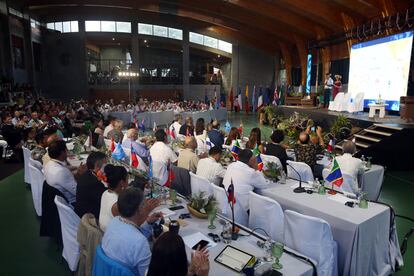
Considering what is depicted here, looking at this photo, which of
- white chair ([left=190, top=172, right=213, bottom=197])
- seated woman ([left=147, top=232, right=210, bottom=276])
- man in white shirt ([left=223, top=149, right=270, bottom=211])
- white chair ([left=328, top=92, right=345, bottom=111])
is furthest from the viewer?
white chair ([left=328, top=92, right=345, bottom=111])

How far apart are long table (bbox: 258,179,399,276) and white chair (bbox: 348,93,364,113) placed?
10.1m

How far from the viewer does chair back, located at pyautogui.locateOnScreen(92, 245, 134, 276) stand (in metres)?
1.95

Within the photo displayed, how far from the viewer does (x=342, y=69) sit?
53.6ft

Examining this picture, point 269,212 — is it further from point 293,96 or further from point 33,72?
point 33,72

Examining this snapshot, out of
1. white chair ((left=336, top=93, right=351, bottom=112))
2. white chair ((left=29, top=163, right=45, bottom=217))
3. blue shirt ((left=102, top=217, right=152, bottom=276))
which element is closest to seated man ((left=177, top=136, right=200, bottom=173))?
white chair ((left=29, top=163, right=45, bottom=217))

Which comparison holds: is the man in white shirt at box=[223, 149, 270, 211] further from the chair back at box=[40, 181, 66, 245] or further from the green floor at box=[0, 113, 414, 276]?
the chair back at box=[40, 181, 66, 245]

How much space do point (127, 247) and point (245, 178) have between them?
201 cm

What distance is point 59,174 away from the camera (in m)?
4.00

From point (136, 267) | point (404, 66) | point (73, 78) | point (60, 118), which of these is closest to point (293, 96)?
point (404, 66)

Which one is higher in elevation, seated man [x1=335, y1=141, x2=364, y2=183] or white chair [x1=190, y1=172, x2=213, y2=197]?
seated man [x1=335, y1=141, x2=364, y2=183]

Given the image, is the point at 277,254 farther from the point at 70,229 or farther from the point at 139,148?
the point at 139,148

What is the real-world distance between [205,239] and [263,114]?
15012mm

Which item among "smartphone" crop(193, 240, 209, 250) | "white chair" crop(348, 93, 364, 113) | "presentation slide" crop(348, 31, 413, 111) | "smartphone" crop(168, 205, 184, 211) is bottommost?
"smartphone" crop(193, 240, 209, 250)

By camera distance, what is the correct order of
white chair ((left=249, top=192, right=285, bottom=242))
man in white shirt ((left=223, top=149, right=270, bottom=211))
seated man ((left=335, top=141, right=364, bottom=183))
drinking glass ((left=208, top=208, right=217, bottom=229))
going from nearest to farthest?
1. drinking glass ((left=208, top=208, right=217, bottom=229))
2. white chair ((left=249, top=192, right=285, bottom=242))
3. man in white shirt ((left=223, top=149, right=270, bottom=211))
4. seated man ((left=335, top=141, right=364, bottom=183))
